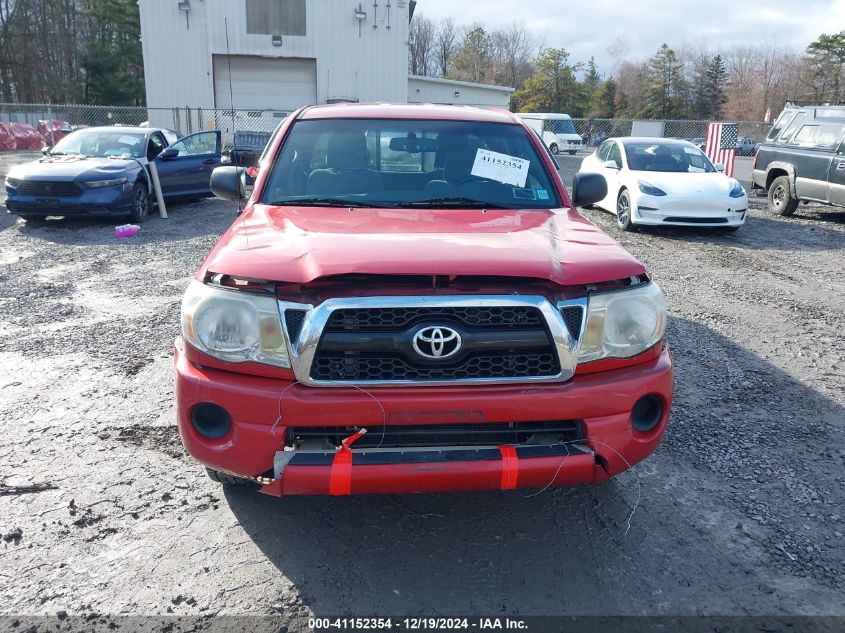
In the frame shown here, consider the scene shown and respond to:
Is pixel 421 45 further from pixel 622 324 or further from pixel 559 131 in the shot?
pixel 622 324

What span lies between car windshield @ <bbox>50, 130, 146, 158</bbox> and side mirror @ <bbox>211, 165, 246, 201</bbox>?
7.95 meters

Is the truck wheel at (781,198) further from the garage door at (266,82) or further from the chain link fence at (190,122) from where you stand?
the garage door at (266,82)

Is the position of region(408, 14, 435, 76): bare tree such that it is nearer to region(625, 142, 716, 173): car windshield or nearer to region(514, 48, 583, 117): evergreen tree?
region(514, 48, 583, 117): evergreen tree

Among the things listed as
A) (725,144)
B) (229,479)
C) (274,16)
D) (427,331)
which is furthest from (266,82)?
(427,331)

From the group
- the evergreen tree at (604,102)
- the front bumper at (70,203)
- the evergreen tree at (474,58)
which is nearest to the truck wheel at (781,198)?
the front bumper at (70,203)

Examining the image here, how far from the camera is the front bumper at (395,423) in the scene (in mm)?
2353

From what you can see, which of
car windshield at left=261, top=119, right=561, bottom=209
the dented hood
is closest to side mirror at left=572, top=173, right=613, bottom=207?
car windshield at left=261, top=119, right=561, bottom=209

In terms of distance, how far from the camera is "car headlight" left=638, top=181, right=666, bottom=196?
10.3 m

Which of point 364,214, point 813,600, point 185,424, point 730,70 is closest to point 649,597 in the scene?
point 813,600

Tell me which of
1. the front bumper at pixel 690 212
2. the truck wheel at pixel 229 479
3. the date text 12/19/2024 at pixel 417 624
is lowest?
the date text 12/19/2024 at pixel 417 624

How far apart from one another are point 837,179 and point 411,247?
1149cm

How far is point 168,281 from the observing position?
7.26 metres

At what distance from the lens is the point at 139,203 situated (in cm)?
1077

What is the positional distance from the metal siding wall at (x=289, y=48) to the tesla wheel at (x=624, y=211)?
19.0 meters
